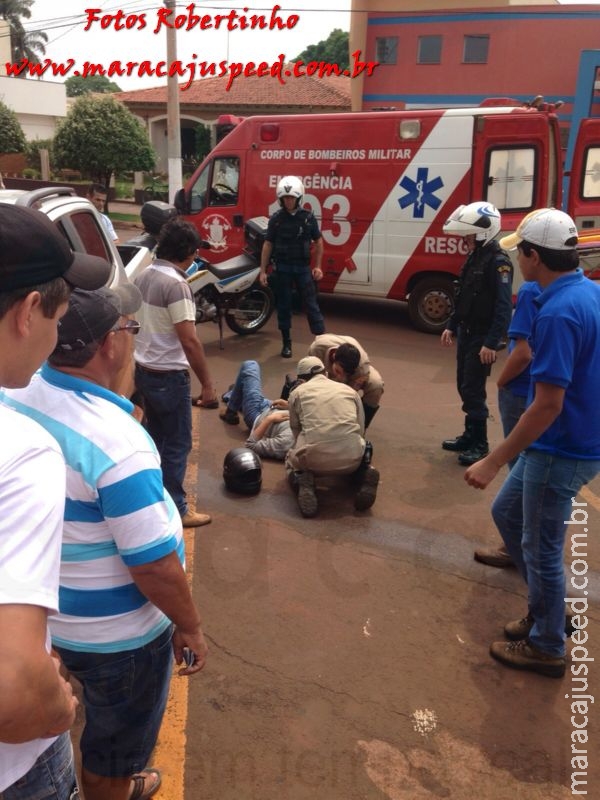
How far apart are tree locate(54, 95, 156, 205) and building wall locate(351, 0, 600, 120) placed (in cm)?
937

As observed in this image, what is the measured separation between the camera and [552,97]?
2461cm

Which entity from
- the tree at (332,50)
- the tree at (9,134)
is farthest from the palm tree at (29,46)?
the tree at (9,134)

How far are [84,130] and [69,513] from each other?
2465 cm

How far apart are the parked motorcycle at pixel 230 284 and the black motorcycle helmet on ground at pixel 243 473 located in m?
3.69

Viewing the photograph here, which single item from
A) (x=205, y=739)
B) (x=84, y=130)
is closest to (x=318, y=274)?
(x=205, y=739)

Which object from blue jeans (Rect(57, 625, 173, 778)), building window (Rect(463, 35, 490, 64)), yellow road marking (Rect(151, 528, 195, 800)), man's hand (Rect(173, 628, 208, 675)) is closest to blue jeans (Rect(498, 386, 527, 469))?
yellow road marking (Rect(151, 528, 195, 800))

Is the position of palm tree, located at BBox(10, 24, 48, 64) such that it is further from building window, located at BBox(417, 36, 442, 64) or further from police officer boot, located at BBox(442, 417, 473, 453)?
police officer boot, located at BBox(442, 417, 473, 453)

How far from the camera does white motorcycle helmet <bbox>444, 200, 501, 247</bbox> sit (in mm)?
4918

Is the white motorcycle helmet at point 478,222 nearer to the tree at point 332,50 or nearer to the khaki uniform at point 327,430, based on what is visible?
the khaki uniform at point 327,430

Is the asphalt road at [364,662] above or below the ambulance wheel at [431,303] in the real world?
below

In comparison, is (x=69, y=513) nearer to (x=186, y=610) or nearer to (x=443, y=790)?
(x=186, y=610)

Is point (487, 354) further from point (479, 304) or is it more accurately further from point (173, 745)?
point (173, 745)

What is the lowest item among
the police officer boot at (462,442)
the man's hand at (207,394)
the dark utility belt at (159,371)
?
the police officer boot at (462,442)

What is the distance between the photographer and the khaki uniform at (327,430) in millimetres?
4387
